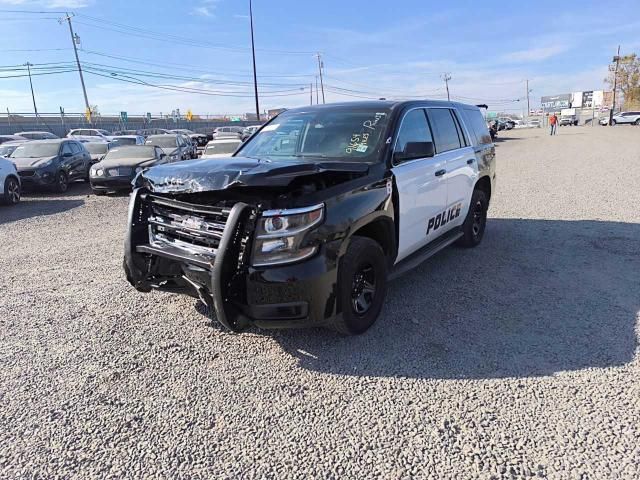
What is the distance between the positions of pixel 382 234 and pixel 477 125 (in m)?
3.35

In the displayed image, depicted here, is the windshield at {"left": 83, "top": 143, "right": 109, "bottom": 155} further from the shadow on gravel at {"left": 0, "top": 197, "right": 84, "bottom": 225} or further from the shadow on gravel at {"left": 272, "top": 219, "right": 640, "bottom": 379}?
the shadow on gravel at {"left": 272, "top": 219, "right": 640, "bottom": 379}

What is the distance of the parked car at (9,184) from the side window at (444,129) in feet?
33.0

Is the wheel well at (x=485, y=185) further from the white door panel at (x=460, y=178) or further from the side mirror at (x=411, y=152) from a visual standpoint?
the side mirror at (x=411, y=152)

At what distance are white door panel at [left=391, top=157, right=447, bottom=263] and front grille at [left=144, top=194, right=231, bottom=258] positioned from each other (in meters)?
1.60

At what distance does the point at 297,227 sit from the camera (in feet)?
9.99

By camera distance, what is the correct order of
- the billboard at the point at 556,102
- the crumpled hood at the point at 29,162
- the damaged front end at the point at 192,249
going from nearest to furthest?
the damaged front end at the point at 192,249 < the crumpled hood at the point at 29,162 < the billboard at the point at 556,102

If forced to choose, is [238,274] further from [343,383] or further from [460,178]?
[460,178]

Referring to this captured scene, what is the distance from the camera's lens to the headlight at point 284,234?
3.03 m

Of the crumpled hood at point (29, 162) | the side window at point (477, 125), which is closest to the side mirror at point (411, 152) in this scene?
the side window at point (477, 125)

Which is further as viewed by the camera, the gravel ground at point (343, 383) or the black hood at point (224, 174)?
the black hood at point (224, 174)

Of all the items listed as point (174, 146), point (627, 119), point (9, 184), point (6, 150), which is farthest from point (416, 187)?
point (627, 119)

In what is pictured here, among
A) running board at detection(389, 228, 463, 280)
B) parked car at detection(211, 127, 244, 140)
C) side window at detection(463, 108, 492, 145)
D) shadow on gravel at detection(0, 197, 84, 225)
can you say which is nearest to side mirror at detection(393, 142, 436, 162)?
running board at detection(389, 228, 463, 280)

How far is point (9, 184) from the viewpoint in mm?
10820

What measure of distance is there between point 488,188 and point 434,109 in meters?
2.06
